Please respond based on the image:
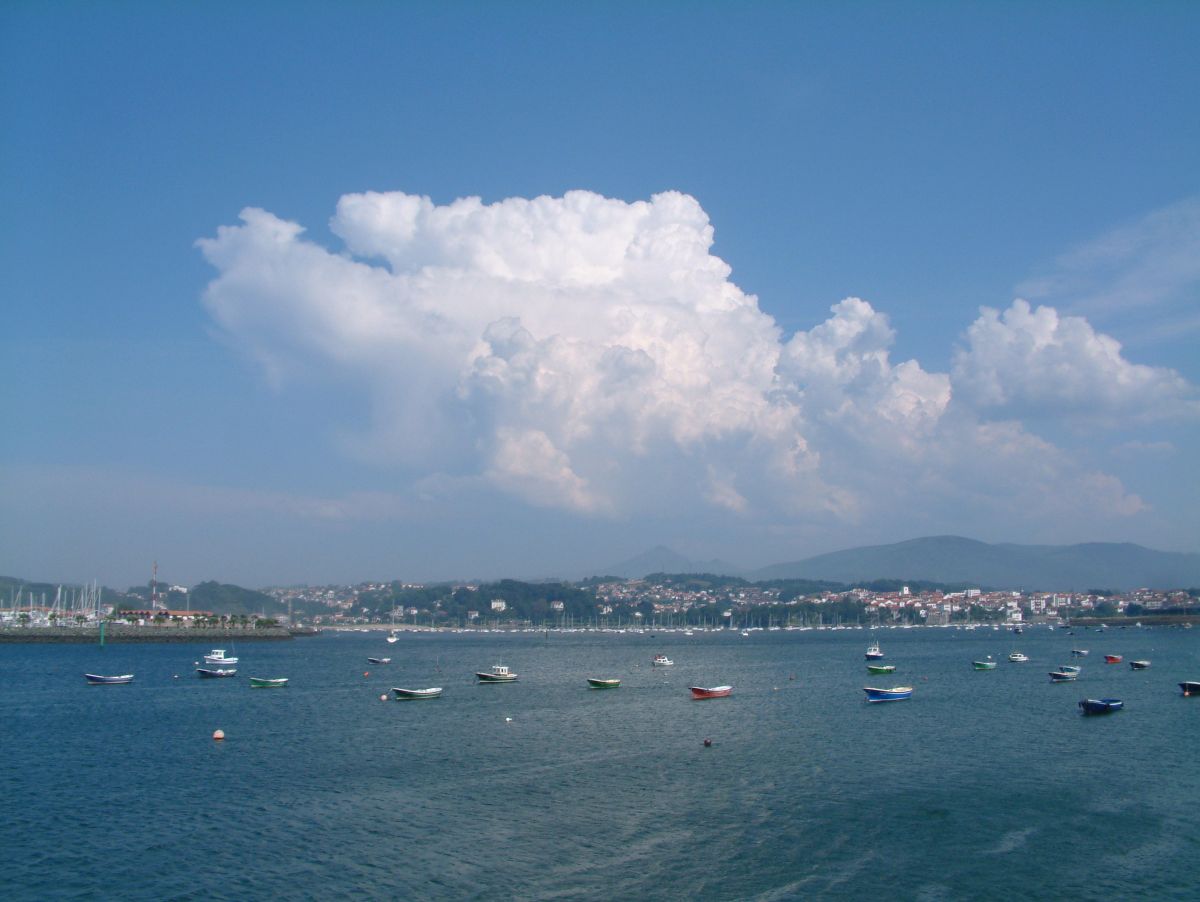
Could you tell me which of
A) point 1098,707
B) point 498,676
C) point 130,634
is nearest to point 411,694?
point 498,676

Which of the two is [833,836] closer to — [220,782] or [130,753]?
[220,782]

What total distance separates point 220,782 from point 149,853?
9077mm

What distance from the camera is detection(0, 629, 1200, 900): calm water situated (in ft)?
72.4

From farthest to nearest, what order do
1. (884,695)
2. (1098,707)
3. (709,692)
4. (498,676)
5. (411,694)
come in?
(498,676) → (411,694) → (709,692) → (884,695) → (1098,707)

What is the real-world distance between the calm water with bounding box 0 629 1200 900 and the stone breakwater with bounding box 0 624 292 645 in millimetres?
93374

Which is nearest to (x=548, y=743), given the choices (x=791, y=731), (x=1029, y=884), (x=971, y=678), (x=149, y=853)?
(x=791, y=731)

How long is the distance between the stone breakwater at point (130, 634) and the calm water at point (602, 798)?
9337 centimetres

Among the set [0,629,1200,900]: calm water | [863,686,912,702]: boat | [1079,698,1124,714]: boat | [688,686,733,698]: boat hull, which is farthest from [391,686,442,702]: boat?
[1079,698,1124,714]: boat

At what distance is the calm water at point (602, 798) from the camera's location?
22078 mm

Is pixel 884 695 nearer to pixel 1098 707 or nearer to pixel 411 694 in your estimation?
pixel 1098 707

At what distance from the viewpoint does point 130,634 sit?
478 feet

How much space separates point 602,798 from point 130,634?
139 meters

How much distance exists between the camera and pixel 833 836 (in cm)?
2500

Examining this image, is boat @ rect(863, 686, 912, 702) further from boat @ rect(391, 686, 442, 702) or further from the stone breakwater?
the stone breakwater
